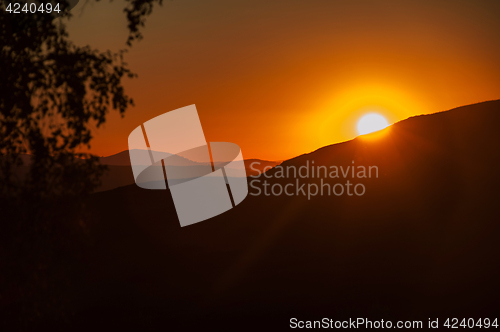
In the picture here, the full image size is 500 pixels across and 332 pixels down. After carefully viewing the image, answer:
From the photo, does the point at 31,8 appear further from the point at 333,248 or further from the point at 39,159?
the point at 333,248

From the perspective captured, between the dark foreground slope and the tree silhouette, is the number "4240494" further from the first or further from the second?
the dark foreground slope

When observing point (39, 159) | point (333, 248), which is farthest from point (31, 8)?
point (333, 248)

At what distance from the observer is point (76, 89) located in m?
5.96

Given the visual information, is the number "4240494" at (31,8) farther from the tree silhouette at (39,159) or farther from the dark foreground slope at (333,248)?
the dark foreground slope at (333,248)

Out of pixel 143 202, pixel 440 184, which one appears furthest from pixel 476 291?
pixel 143 202

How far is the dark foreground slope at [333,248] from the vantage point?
11.8 meters

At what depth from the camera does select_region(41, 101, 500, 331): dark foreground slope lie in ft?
38.8

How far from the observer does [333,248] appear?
57.2ft

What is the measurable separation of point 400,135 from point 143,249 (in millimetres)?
19687

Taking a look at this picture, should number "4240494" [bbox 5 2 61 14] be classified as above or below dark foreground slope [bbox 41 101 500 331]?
above

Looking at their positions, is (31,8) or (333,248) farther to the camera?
(333,248)

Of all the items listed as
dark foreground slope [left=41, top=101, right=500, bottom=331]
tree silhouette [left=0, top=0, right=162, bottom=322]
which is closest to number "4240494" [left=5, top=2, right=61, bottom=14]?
tree silhouette [left=0, top=0, right=162, bottom=322]

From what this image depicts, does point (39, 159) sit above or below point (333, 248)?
above

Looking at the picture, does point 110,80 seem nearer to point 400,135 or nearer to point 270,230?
point 270,230
